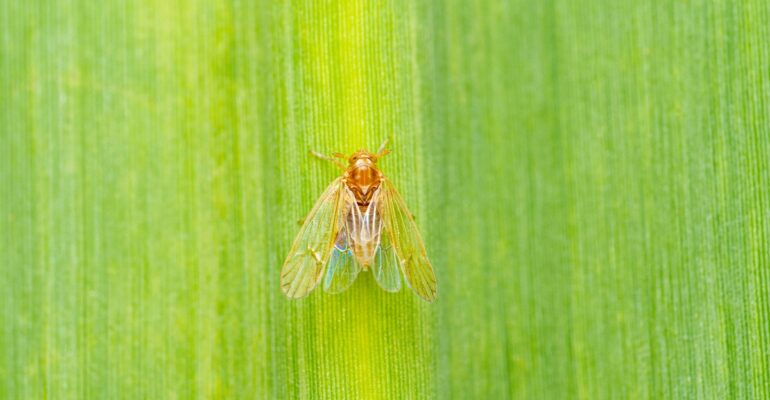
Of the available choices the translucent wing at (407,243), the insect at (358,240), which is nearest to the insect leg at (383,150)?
the insect at (358,240)

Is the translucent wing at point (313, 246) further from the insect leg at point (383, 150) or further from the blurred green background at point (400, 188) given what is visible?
the insect leg at point (383, 150)

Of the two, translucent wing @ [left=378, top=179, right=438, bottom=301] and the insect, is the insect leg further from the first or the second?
translucent wing @ [left=378, top=179, right=438, bottom=301]

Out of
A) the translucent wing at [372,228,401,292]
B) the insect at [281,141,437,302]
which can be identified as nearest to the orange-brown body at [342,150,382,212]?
the insect at [281,141,437,302]

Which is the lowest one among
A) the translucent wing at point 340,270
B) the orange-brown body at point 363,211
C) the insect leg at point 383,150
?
the translucent wing at point 340,270

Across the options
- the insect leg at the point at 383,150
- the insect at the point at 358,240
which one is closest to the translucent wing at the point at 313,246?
the insect at the point at 358,240

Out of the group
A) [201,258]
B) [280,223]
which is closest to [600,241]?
[280,223]

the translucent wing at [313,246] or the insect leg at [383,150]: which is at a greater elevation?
the insect leg at [383,150]

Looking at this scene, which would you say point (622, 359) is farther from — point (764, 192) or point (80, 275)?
point (80, 275)

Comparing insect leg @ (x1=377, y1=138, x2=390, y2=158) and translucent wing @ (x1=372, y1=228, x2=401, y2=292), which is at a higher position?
insect leg @ (x1=377, y1=138, x2=390, y2=158)
